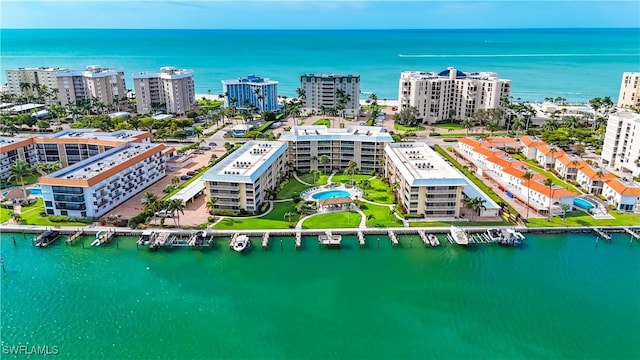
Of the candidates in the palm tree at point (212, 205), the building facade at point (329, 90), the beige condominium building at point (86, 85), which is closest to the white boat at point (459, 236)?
the palm tree at point (212, 205)

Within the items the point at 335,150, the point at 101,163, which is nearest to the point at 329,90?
the point at 335,150

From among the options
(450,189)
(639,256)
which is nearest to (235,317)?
(450,189)

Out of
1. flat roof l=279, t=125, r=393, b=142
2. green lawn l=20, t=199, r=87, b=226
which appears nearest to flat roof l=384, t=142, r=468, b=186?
flat roof l=279, t=125, r=393, b=142

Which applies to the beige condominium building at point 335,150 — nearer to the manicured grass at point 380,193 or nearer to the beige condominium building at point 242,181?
the manicured grass at point 380,193

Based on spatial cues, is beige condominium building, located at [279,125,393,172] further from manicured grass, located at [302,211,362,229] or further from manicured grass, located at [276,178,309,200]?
manicured grass, located at [302,211,362,229]

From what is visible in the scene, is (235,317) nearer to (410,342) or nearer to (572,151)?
(410,342)
